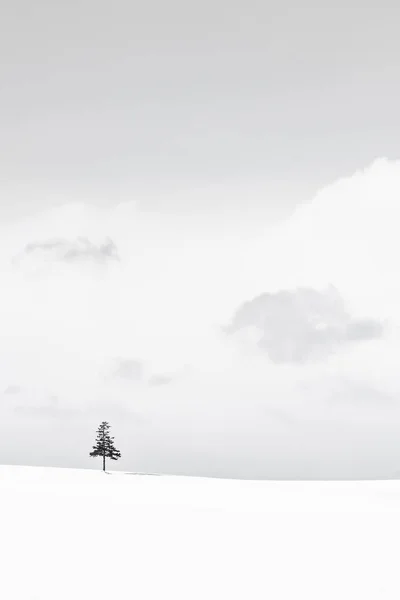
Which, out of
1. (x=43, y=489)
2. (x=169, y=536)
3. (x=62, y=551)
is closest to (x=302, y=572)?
(x=169, y=536)

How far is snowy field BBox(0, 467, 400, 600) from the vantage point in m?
15.8

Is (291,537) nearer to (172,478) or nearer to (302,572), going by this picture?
(302,572)

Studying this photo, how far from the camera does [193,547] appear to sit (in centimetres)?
2044

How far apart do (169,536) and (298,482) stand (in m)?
30.6

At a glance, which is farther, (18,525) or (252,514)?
(252,514)

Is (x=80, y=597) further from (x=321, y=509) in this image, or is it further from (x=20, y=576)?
(x=321, y=509)

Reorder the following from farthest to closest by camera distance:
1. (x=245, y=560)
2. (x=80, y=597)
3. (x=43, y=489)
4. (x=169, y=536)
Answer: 1. (x=43, y=489)
2. (x=169, y=536)
3. (x=245, y=560)
4. (x=80, y=597)

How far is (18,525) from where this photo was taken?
74.8 feet

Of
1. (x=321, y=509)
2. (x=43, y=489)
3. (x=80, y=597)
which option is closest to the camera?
(x=80, y=597)

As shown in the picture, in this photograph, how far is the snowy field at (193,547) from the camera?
52.0 ft

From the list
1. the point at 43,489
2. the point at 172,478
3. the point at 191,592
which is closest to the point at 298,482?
the point at 172,478

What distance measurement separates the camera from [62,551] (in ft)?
62.6

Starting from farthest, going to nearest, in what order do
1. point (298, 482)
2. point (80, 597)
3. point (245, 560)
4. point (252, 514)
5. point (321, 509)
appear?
1. point (298, 482)
2. point (321, 509)
3. point (252, 514)
4. point (245, 560)
5. point (80, 597)

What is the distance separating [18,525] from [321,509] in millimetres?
15850
